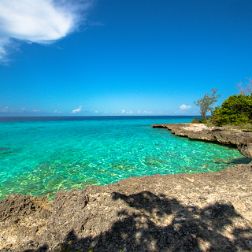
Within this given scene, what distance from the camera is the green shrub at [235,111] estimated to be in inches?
1207

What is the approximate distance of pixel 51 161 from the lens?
640 inches

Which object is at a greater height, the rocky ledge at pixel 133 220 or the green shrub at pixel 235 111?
the green shrub at pixel 235 111

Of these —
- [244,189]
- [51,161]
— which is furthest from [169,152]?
[244,189]

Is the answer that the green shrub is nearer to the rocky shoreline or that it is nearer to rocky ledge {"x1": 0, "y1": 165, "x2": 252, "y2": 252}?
the rocky shoreline

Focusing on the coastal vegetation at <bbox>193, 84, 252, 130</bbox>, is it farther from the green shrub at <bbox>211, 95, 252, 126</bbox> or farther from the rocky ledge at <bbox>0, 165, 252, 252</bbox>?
the rocky ledge at <bbox>0, 165, 252, 252</bbox>

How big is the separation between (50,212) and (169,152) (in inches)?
547

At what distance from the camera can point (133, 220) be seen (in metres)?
5.55

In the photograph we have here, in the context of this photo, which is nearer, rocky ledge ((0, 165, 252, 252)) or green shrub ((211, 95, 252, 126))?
rocky ledge ((0, 165, 252, 252))

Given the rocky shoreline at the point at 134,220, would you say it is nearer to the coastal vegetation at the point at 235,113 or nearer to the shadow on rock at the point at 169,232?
the shadow on rock at the point at 169,232

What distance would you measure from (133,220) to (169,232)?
916 millimetres

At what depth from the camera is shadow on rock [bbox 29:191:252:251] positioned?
478cm

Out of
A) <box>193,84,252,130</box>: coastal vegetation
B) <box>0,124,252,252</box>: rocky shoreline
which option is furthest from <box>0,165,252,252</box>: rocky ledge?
<box>193,84,252,130</box>: coastal vegetation

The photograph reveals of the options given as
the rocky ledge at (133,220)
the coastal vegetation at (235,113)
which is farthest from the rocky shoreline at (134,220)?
the coastal vegetation at (235,113)

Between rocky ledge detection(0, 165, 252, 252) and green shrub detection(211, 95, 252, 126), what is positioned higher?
green shrub detection(211, 95, 252, 126)
